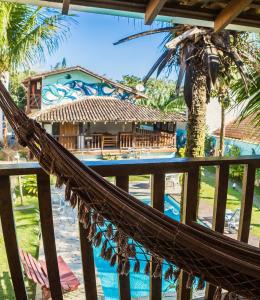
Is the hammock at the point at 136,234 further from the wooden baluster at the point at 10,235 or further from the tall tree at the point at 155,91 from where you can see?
the tall tree at the point at 155,91

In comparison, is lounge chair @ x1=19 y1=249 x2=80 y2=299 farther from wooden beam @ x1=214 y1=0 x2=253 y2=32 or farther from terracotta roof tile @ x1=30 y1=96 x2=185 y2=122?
terracotta roof tile @ x1=30 y1=96 x2=185 y2=122

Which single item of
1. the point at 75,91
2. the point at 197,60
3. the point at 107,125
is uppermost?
the point at 75,91

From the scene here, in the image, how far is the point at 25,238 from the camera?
18.9ft

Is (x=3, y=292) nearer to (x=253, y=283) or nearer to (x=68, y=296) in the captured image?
(x=68, y=296)

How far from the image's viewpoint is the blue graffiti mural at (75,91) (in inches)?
492

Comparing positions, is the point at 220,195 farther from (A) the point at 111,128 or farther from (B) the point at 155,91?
(B) the point at 155,91

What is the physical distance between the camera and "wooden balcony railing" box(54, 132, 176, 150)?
12.2 metres

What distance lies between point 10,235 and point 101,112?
11.4 m

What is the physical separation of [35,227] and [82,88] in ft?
26.7

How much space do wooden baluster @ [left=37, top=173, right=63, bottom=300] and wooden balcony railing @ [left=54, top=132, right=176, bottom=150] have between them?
11.0 metres

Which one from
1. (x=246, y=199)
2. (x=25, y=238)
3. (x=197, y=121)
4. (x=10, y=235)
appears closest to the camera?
(x=10, y=235)

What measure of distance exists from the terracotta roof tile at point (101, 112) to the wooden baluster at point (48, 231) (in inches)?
404

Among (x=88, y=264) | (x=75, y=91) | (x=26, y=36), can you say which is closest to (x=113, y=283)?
(x=88, y=264)

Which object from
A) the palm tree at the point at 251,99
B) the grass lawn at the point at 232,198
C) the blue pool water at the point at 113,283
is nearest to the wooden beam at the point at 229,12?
the palm tree at the point at 251,99
